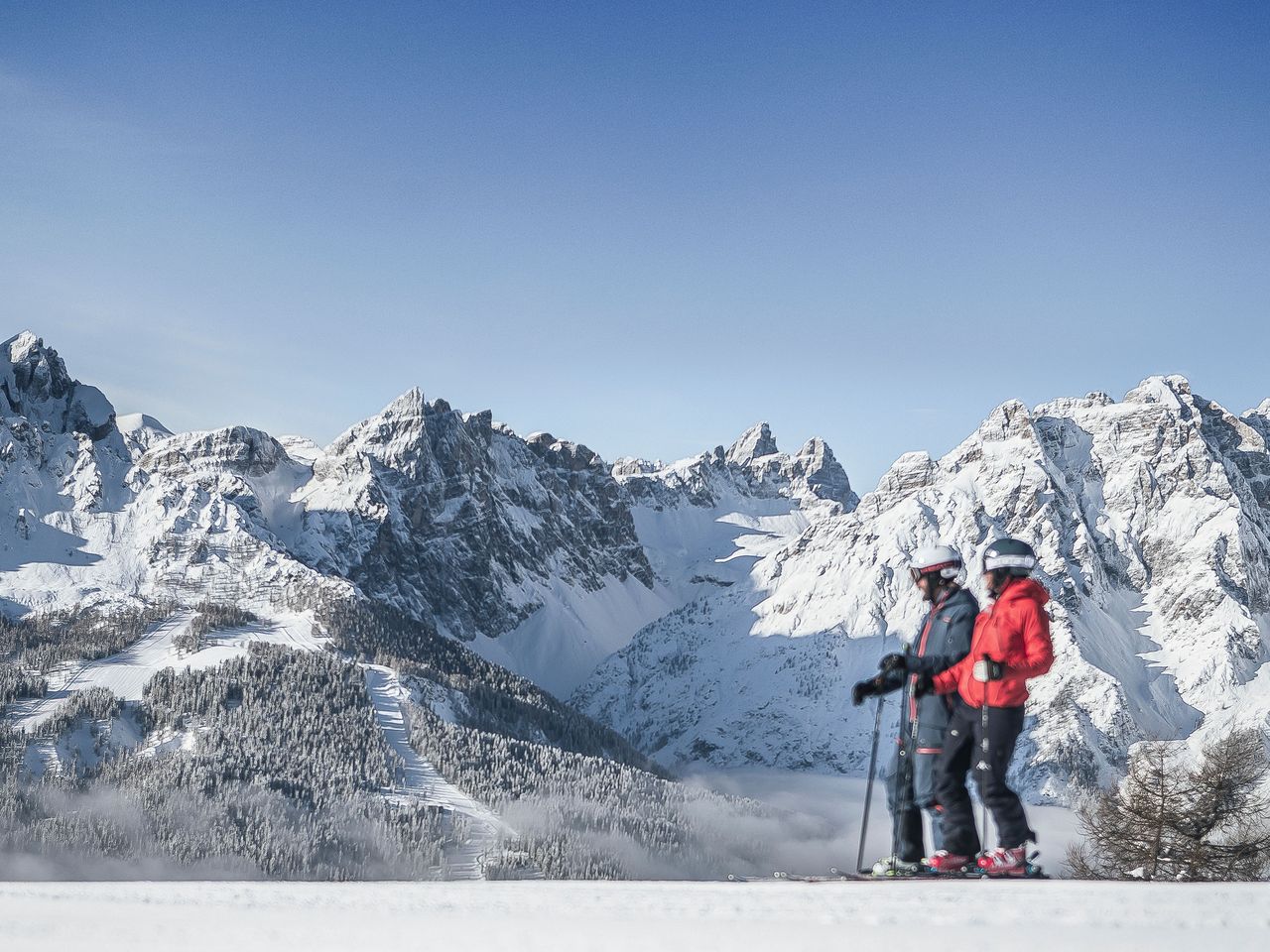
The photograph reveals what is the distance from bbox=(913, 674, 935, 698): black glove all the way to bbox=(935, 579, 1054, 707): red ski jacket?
52 centimetres

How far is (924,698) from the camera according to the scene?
13.6 meters

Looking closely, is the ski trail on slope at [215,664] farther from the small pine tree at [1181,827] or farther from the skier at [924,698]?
the skier at [924,698]

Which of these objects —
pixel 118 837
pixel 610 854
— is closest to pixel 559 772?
pixel 610 854

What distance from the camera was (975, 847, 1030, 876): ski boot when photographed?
479 inches

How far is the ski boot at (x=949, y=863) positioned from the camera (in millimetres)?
12695

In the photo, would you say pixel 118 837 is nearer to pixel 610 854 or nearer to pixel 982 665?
pixel 610 854

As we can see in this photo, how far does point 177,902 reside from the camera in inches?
453

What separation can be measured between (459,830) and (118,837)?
141 feet

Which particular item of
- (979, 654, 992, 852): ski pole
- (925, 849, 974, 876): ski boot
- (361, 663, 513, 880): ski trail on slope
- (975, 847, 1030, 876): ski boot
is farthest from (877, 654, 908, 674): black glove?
(361, 663, 513, 880): ski trail on slope

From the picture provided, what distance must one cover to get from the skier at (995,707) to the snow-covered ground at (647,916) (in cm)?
239

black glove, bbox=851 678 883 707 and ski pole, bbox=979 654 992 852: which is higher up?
black glove, bbox=851 678 883 707

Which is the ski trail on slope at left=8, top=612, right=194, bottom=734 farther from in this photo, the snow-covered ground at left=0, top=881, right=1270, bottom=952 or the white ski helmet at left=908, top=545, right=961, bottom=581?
the white ski helmet at left=908, top=545, right=961, bottom=581

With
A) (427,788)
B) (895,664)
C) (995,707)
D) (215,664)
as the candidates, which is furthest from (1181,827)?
(215,664)

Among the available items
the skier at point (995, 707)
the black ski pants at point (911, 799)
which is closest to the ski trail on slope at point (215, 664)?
the black ski pants at point (911, 799)
